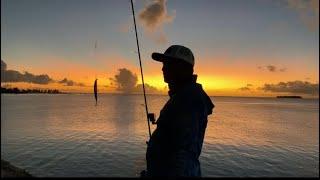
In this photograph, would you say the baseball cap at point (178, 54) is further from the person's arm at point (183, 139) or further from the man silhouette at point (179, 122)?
the person's arm at point (183, 139)

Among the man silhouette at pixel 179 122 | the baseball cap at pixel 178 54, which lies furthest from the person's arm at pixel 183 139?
the baseball cap at pixel 178 54

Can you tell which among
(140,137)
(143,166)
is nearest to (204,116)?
(143,166)

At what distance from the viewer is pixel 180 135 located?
321 cm

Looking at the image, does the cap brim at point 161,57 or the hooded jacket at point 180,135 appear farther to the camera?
the cap brim at point 161,57

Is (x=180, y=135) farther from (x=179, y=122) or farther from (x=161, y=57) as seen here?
(x=161, y=57)

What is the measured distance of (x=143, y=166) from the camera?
32938 millimetres

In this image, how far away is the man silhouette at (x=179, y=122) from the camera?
319 centimetres

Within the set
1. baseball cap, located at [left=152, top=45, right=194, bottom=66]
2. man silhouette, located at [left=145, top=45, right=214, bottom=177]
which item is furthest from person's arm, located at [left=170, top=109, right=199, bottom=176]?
baseball cap, located at [left=152, top=45, right=194, bottom=66]

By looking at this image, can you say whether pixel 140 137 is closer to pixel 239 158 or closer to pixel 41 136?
pixel 41 136

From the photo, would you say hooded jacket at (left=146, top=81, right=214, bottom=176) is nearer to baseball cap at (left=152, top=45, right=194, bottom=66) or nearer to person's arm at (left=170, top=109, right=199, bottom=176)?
person's arm at (left=170, top=109, right=199, bottom=176)

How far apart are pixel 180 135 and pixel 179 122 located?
118 mm

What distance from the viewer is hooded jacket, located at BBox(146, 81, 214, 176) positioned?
3.18 meters

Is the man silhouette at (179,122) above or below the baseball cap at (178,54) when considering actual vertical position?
below

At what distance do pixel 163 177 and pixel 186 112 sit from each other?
2.19ft
